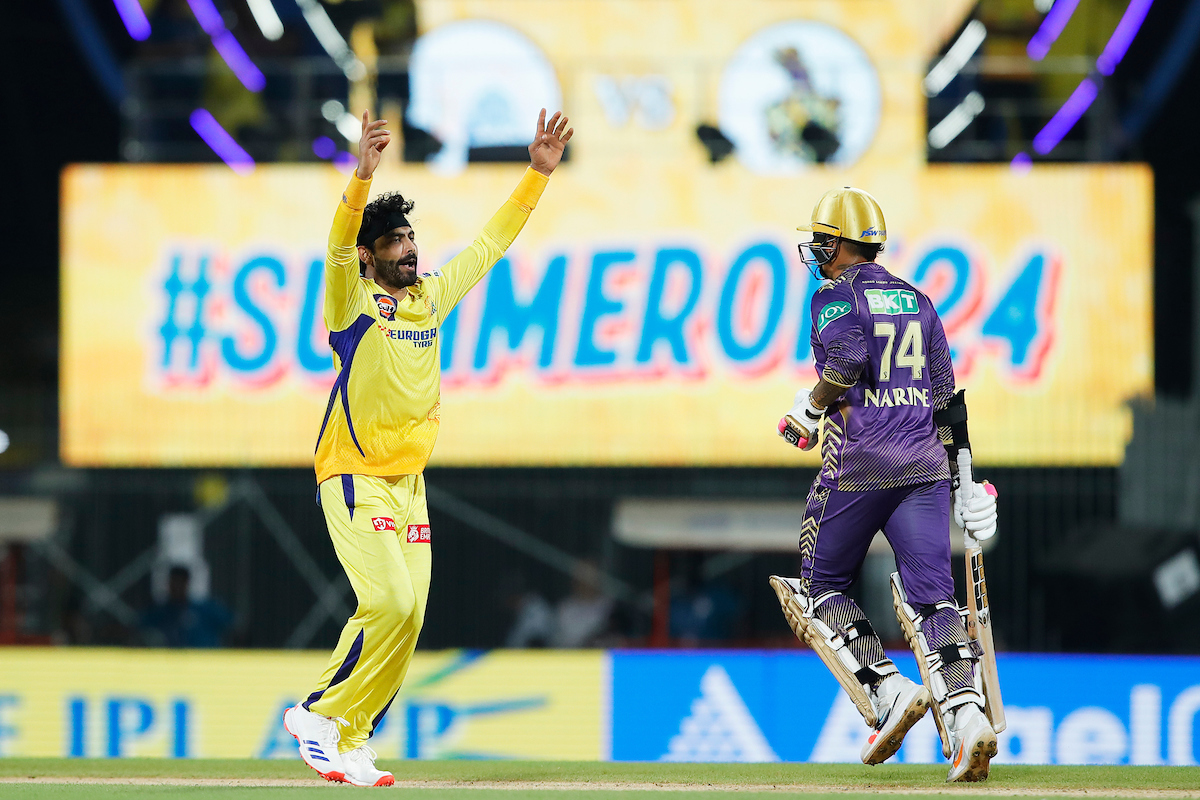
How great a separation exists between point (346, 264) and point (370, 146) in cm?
45

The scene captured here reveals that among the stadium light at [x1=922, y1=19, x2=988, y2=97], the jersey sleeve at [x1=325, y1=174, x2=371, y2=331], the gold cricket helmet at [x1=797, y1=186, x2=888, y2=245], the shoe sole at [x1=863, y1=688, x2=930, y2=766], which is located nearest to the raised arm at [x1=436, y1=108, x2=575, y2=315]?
Answer: the jersey sleeve at [x1=325, y1=174, x2=371, y2=331]

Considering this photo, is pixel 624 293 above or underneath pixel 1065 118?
underneath

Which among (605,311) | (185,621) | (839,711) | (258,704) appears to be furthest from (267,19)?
(839,711)

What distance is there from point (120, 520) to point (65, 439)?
92 centimetres

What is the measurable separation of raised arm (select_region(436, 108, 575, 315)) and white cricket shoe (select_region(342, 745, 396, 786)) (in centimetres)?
184

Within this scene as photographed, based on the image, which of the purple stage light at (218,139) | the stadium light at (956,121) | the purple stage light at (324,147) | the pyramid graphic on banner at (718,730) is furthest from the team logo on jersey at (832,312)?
the purple stage light at (218,139)

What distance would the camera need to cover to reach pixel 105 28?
20.2 m

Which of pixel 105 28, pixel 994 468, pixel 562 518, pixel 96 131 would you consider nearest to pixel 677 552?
pixel 562 518

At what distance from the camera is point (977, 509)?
6402 mm

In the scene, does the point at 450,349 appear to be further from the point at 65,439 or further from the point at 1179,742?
the point at 1179,742

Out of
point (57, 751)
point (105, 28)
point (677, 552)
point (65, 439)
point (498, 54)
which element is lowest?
point (57, 751)

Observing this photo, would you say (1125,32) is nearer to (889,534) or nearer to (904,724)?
(889,534)

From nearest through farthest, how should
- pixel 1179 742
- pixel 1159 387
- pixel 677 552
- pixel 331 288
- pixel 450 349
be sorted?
pixel 331 288 < pixel 1179 742 < pixel 450 349 < pixel 677 552 < pixel 1159 387

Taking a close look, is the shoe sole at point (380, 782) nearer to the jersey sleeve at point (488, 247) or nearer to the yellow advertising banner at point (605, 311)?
the jersey sleeve at point (488, 247)
